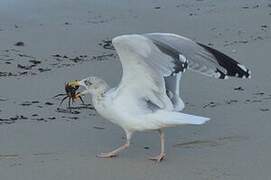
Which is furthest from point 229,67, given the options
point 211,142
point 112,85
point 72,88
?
point 112,85

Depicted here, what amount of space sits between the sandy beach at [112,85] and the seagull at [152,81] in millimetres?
262

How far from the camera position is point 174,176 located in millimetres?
4520

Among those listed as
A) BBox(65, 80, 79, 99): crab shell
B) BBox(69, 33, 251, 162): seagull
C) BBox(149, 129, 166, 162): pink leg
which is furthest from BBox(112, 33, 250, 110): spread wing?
BBox(65, 80, 79, 99): crab shell

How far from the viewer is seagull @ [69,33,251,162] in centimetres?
468

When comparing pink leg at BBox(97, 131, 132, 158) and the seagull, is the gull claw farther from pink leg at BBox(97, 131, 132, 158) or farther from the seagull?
pink leg at BBox(97, 131, 132, 158)

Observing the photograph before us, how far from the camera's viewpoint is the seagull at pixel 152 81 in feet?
15.4

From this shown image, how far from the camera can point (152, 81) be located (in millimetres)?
4859

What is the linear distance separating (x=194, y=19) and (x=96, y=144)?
5.01 meters

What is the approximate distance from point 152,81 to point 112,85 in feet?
6.51

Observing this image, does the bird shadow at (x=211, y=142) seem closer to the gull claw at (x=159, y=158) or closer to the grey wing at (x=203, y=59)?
the gull claw at (x=159, y=158)

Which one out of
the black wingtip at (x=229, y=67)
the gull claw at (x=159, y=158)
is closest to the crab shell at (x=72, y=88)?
the gull claw at (x=159, y=158)

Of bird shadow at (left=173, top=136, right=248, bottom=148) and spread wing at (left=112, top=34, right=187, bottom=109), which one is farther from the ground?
spread wing at (left=112, top=34, right=187, bottom=109)

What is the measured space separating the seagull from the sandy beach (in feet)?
0.86

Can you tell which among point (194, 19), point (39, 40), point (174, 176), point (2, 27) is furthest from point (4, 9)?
point (174, 176)
